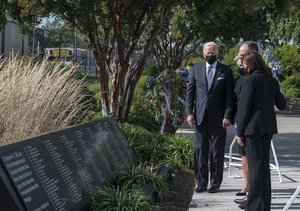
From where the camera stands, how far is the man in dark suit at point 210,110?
7.14m

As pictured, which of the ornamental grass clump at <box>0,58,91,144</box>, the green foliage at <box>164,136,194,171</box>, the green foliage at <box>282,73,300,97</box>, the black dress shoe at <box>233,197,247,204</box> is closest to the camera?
the black dress shoe at <box>233,197,247,204</box>

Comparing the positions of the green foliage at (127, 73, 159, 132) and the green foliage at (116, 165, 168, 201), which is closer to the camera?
the green foliage at (116, 165, 168, 201)

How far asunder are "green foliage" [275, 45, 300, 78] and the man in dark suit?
25.6 meters

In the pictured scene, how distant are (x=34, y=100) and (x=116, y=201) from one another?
244 cm

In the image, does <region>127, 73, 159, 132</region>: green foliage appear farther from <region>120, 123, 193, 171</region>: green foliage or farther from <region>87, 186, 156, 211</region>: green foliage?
<region>87, 186, 156, 211</region>: green foliage

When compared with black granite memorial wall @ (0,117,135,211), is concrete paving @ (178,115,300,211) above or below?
below

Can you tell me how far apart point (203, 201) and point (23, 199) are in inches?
131

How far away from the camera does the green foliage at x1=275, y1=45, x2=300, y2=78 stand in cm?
3209

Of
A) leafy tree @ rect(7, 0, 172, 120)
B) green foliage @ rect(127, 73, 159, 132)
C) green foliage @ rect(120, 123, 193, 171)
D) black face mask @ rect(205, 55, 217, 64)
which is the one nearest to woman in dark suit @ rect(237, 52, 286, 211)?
black face mask @ rect(205, 55, 217, 64)

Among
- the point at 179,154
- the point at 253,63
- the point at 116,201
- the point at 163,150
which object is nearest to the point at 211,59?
the point at 253,63

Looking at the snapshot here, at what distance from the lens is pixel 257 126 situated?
5.58 metres

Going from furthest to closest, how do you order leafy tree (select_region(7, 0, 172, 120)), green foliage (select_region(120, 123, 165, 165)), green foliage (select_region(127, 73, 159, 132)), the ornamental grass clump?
green foliage (select_region(127, 73, 159, 132)) < leafy tree (select_region(7, 0, 172, 120)) < green foliage (select_region(120, 123, 165, 165)) < the ornamental grass clump

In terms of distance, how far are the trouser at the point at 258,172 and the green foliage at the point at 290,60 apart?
88.9 ft

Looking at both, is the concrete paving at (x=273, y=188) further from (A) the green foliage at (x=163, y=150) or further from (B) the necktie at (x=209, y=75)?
(B) the necktie at (x=209, y=75)
